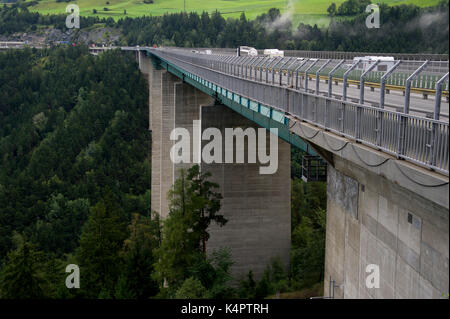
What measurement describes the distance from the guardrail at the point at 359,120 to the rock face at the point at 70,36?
171 meters

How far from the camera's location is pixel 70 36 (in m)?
193

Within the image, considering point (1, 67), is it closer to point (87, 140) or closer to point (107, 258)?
point (87, 140)

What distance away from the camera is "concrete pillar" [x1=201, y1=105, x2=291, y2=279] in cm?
2866

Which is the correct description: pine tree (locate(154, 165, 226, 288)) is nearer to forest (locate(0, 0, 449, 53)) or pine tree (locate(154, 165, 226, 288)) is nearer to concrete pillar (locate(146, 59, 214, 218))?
concrete pillar (locate(146, 59, 214, 218))

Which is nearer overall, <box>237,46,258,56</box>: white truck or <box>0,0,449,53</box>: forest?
<box>237,46,258,56</box>: white truck

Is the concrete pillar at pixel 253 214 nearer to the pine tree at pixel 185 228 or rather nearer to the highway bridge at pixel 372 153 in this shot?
the pine tree at pixel 185 228

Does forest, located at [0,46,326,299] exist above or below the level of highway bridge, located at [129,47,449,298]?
below

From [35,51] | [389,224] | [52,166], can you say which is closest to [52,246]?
[52,166]

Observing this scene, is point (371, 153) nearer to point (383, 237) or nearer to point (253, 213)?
point (383, 237)

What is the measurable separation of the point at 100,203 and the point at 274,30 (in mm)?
98687

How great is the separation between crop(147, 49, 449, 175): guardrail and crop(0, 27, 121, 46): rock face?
17128cm

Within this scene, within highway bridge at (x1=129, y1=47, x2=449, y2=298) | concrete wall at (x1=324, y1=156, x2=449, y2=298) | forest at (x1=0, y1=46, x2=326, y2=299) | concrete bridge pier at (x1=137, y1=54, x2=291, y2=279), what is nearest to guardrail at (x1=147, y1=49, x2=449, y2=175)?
highway bridge at (x1=129, y1=47, x2=449, y2=298)

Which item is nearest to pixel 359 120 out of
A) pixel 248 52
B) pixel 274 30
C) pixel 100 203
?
pixel 100 203
